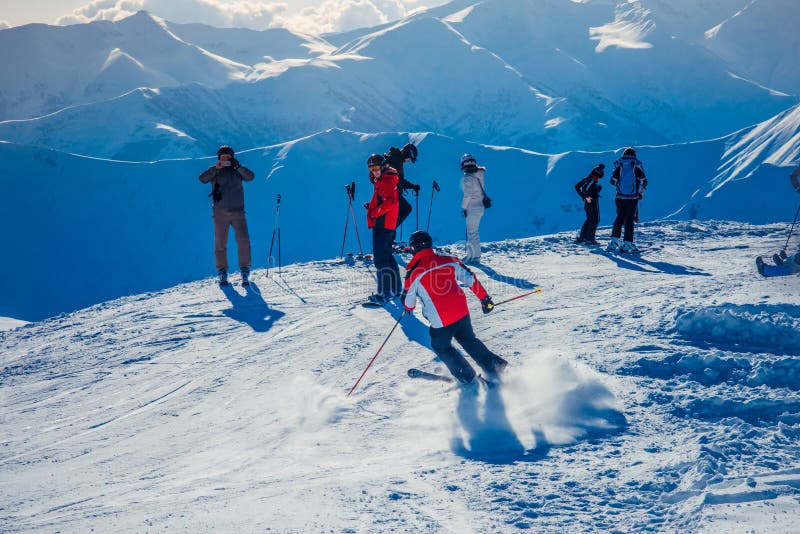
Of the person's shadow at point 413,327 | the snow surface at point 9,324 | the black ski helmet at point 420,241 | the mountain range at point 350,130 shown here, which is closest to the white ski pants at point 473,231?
the person's shadow at point 413,327

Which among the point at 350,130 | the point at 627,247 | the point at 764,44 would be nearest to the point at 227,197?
the point at 627,247

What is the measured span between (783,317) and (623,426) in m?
2.87

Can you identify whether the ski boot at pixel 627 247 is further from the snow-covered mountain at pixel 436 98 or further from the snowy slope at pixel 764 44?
the snowy slope at pixel 764 44

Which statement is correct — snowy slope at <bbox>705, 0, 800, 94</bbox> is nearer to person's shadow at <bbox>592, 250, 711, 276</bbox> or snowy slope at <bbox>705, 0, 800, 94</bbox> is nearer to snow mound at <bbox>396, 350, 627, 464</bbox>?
person's shadow at <bbox>592, 250, 711, 276</bbox>

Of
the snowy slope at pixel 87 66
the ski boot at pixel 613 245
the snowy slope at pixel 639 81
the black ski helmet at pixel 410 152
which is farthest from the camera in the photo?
the snowy slope at pixel 87 66

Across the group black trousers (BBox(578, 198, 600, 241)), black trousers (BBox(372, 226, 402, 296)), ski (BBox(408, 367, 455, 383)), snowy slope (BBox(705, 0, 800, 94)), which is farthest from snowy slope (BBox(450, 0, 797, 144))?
ski (BBox(408, 367, 455, 383))

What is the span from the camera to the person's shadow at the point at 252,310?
8.77 metres

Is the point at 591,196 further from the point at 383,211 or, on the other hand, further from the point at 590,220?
the point at 383,211

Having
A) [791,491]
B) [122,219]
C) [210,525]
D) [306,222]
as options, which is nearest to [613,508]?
[791,491]

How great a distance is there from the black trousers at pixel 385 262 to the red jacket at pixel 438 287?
270cm

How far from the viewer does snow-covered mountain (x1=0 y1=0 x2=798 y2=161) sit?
105m

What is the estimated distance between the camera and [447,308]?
232 inches

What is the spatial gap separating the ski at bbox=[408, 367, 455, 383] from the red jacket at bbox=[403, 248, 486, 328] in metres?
0.55

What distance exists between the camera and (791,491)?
12.7 feet
